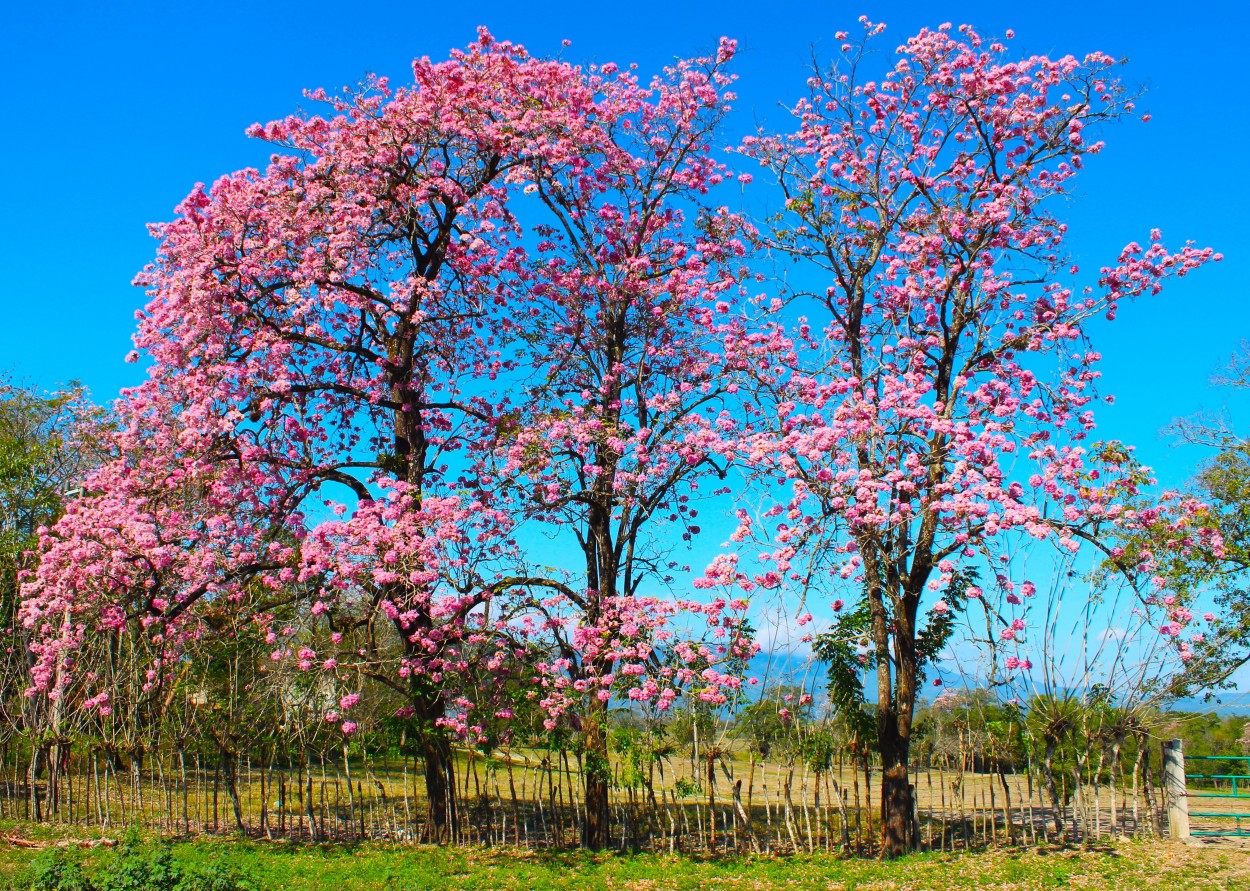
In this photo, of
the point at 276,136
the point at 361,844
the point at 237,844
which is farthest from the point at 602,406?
the point at 237,844

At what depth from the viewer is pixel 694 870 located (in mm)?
11070

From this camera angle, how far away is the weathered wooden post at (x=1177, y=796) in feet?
38.2

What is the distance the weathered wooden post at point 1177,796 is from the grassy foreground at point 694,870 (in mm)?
453

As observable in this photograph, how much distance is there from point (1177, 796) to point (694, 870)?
6.14 metres

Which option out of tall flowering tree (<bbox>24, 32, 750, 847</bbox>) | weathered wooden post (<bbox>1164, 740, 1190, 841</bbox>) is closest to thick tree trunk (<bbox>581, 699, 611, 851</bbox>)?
tall flowering tree (<bbox>24, 32, 750, 847</bbox>)

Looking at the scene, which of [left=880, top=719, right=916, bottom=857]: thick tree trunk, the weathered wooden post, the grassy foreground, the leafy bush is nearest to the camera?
the leafy bush

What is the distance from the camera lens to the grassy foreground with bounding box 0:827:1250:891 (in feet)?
32.5

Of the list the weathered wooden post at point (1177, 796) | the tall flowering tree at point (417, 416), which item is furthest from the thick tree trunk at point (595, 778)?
the weathered wooden post at point (1177, 796)

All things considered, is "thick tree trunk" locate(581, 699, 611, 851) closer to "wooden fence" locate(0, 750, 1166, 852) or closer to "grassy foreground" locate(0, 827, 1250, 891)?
"wooden fence" locate(0, 750, 1166, 852)

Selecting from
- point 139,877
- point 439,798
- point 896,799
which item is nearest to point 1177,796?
point 896,799

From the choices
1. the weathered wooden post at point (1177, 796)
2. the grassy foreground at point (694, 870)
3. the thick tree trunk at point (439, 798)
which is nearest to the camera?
the grassy foreground at point (694, 870)

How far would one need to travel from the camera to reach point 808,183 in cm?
1349

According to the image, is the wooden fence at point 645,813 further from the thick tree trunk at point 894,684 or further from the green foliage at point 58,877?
the green foliage at point 58,877

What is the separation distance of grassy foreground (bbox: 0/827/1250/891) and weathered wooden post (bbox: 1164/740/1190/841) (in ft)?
1.49
